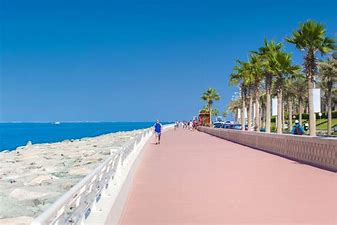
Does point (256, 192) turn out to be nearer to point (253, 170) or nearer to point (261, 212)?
point (261, 212)

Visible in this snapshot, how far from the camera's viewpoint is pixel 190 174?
17.0m

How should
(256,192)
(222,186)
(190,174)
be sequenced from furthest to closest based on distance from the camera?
(190,174) → (222,186) → (256,192)

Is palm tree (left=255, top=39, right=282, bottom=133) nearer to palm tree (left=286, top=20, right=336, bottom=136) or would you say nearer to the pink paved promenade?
palm tree (left=286, top=20, right=336, bottom=136)

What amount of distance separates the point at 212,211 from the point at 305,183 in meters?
5.03

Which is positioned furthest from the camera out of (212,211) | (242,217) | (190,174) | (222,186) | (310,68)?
(310,68)

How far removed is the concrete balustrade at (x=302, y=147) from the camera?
18094 millimetres

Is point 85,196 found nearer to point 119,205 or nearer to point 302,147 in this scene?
point 119,205

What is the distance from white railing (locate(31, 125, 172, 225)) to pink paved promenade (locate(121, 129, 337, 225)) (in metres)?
0.58

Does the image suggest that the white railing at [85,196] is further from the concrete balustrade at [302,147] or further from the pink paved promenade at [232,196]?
the concrete balustrade at [302,147]

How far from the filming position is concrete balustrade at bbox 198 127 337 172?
1809cm

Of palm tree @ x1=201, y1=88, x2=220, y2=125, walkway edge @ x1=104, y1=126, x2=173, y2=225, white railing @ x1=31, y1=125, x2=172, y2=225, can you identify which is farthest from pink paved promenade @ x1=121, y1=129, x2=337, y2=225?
palm tree @ x1=201, y1=88, x2=220, y2=125

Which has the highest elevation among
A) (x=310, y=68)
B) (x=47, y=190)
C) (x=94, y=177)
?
(x=310, y=68)

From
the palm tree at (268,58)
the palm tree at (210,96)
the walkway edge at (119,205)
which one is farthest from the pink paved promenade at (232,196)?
the palm tree at (210,96)

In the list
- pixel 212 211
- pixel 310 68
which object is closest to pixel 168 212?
pixel 212 211
